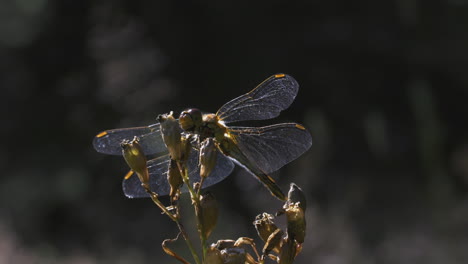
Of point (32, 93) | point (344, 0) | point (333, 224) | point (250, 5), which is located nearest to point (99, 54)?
point (32, 93)

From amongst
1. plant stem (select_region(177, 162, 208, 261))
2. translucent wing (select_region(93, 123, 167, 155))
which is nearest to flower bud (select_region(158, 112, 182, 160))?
plant stem (select_region(177, 162, 208, 261))

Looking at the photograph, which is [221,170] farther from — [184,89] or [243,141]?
[184,89]

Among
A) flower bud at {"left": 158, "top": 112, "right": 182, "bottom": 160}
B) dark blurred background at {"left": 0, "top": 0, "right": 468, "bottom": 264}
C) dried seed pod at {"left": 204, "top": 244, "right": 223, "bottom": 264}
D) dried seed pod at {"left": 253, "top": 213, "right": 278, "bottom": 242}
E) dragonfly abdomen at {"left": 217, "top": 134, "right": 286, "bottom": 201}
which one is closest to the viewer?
dried seed pod at {"left": 204, "top": 244, "right": 223, "bottom": 264}

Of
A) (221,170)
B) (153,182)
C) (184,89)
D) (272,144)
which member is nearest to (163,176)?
(153,182)

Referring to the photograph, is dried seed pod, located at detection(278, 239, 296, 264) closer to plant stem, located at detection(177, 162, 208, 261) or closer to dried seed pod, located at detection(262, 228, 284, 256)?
dried seed pod, located at detection(262, 228, 284, 256)

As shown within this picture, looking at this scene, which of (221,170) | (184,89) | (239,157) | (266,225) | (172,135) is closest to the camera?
(172,135)

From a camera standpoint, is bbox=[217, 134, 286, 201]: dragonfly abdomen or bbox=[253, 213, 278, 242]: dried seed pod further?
bbox=[217, 134, 286, 201]: dragonfly abdomen
